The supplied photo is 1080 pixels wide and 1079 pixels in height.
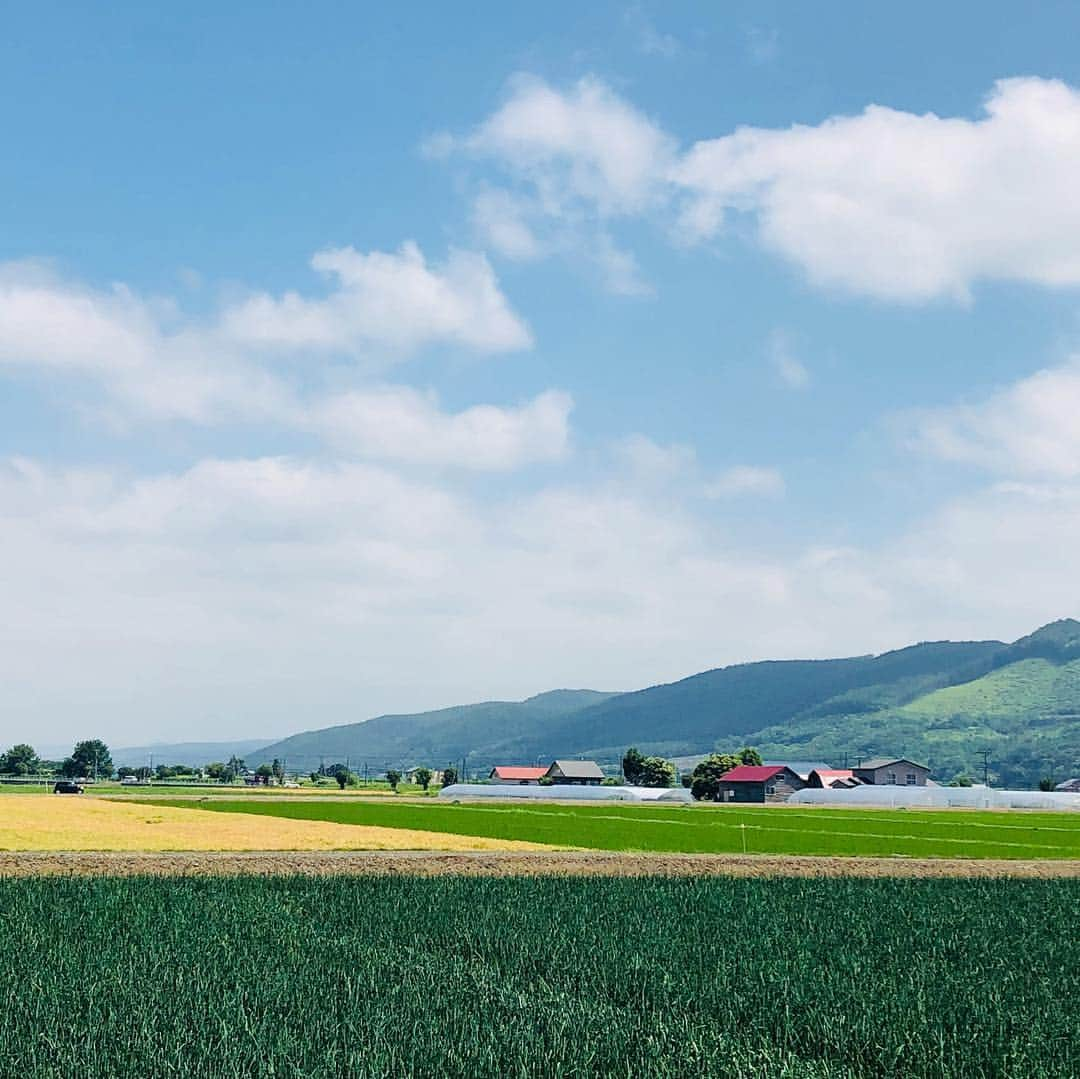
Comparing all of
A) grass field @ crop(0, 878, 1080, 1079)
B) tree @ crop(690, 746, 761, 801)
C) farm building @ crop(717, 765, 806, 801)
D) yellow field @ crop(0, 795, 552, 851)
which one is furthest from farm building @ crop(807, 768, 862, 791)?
grass field @ crop(0, 878, 1080, 1079)

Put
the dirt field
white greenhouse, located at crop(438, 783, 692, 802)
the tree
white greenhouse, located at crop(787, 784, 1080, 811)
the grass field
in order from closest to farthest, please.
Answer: the grass field
the dirt field
white greenhouse, located at crop(787, 784, 1080, 811)
white greenhouse, located at crop(438, 783, 692, 802)
the tree

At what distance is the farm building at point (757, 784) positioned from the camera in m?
161

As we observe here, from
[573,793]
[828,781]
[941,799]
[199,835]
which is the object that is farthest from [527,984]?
[828,781]

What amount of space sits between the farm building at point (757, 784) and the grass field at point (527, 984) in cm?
13185

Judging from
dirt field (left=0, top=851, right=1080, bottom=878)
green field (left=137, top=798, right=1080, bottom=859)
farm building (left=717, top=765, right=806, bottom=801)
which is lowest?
farm building (left=717, top=765, right=806, bottom=801)

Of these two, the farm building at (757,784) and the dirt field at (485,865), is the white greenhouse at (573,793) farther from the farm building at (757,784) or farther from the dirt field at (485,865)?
the dirt field at (485,865)

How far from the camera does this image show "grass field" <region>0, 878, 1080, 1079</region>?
45.5ft

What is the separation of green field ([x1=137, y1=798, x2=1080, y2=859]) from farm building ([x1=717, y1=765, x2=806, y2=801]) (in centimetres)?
6282

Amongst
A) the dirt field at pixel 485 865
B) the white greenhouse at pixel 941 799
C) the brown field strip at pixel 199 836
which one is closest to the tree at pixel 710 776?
the white greenhouse at pixel 941 799

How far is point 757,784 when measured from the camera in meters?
162

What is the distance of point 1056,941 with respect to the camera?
2548cm

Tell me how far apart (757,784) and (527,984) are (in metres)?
148

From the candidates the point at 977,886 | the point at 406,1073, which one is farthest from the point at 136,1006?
the point at 977,886

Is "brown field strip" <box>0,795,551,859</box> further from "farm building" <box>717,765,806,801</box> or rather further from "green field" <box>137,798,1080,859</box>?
"farm building" <box>717,765,806,801</box>
